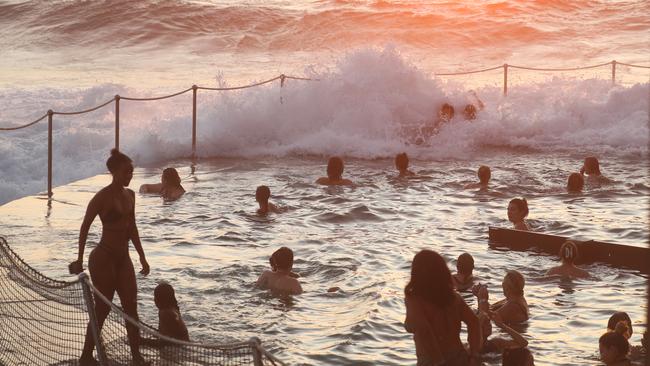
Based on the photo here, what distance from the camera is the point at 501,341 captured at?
362 inches

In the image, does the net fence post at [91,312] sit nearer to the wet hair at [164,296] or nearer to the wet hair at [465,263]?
the wet hair at [164,296]

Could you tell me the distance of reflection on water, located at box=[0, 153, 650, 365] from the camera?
10.0 m

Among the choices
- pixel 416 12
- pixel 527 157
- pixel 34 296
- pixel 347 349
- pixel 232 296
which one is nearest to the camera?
pixel 347 349

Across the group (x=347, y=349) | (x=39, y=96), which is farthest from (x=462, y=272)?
(x=39, y=96)

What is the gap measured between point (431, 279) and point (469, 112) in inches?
790

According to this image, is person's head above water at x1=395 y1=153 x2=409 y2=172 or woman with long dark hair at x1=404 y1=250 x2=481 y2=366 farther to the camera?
person's head above water at x1=395 y1=153 x2=409 y2=172

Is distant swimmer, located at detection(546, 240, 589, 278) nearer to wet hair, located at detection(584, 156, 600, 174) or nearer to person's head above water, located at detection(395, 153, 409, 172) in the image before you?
wet hair, located at detection(584, 156, 600, 174)

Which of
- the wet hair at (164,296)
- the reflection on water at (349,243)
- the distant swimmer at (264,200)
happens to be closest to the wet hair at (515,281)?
the reflection on water at (349,243)

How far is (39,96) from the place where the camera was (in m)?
37.1

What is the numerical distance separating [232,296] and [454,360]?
4.71 m

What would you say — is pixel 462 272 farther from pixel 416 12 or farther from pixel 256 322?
pixel 416 12

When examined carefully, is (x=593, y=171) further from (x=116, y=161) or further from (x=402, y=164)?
(x=116, y=161)

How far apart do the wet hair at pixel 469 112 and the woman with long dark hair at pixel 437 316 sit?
19519mm

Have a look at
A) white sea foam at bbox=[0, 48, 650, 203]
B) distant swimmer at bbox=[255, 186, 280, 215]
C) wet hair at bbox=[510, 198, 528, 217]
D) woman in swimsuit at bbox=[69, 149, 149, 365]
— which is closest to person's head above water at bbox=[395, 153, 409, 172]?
white sea foam at bbox=[0, 48, 650, 203]
